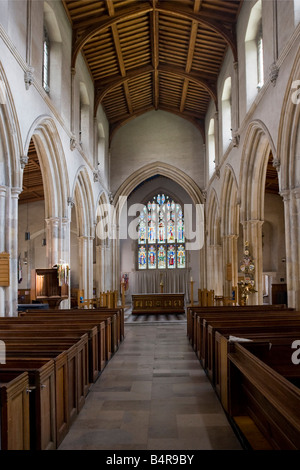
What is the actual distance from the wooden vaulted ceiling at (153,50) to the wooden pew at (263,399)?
35.8 ft

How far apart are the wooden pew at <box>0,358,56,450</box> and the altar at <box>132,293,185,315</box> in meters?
11.5

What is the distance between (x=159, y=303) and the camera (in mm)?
15000

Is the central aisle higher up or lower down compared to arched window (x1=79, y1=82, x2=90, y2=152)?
lower down

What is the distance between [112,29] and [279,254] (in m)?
12.3

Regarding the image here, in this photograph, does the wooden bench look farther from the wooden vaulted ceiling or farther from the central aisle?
the wooden vaulted ceiling

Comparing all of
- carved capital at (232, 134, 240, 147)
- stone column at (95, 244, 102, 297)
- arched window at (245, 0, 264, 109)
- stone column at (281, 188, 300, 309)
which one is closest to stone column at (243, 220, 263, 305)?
carved capital at (232, 134, 240, 147)

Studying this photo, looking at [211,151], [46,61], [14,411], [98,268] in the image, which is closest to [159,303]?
[98,268]

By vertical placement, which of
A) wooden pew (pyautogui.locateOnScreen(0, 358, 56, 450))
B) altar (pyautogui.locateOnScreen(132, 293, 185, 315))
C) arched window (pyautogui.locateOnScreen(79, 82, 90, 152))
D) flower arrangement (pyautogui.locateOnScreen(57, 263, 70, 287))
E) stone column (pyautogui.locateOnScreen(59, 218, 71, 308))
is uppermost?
arched window (pyautogui.locateOnScreen(79, 82, 90, 152))

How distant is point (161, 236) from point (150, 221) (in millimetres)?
1022

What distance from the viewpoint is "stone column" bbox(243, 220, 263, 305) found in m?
11.0

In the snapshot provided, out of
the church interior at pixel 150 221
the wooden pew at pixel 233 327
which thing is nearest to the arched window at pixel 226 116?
the church interior at pixel 150 221

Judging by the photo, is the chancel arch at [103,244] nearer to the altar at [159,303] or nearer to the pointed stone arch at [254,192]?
the altar at [159,303]

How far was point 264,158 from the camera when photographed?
11.4 m

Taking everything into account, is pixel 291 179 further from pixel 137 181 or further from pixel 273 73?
pixel 137 181
